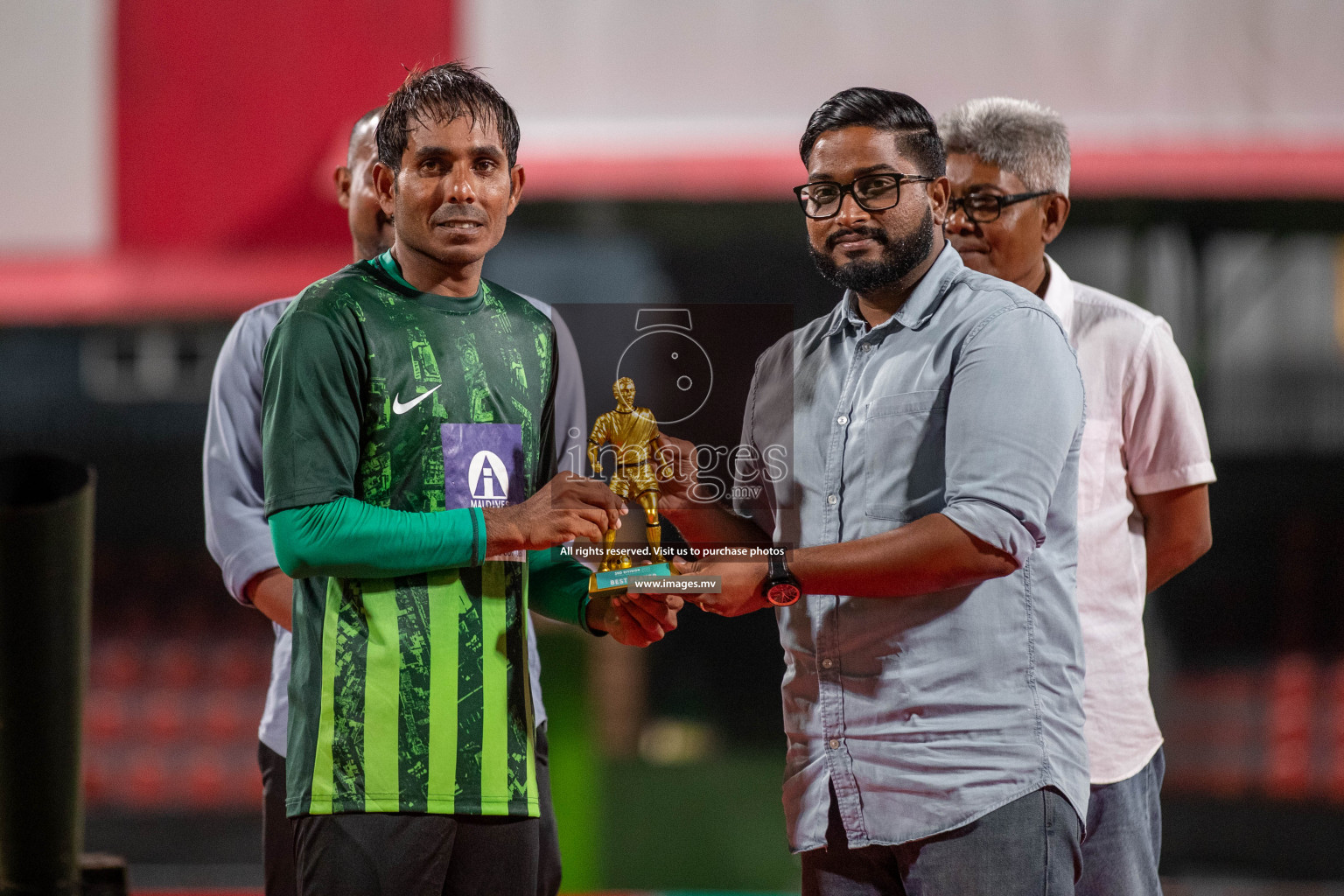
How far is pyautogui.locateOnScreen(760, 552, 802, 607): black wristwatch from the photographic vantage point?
122 cm

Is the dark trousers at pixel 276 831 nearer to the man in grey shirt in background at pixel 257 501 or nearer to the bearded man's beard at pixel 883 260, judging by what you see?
the man in grey shirt in background at pixel 257 501

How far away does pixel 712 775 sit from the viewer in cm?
383

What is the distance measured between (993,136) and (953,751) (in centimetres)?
88

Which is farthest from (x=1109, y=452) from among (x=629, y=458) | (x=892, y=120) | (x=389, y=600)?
(x=389, y=600)

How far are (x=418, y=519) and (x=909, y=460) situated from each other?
0.54m

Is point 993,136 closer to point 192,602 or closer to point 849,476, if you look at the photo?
point 849,476

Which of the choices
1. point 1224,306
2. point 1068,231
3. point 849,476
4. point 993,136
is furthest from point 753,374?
point 1224,306

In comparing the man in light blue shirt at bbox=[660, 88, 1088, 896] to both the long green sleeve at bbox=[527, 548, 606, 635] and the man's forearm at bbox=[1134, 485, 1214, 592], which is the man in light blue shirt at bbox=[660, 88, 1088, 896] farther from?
the man's forearm at bbox=[1134, 485, 1214, 592]

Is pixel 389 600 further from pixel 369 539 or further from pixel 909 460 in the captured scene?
pixel 909 460

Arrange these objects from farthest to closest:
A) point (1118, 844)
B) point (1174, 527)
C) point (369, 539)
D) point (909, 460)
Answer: point (1174, 527) → point (1118, 844) → point (909, 460) → point (369, 539)

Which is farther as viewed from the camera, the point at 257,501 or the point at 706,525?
the point at 257,501

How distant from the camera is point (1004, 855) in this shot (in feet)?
3.98

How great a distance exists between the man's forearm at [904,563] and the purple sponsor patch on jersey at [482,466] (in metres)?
0.32

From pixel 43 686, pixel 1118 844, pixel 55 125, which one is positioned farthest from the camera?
pixel 55 125
